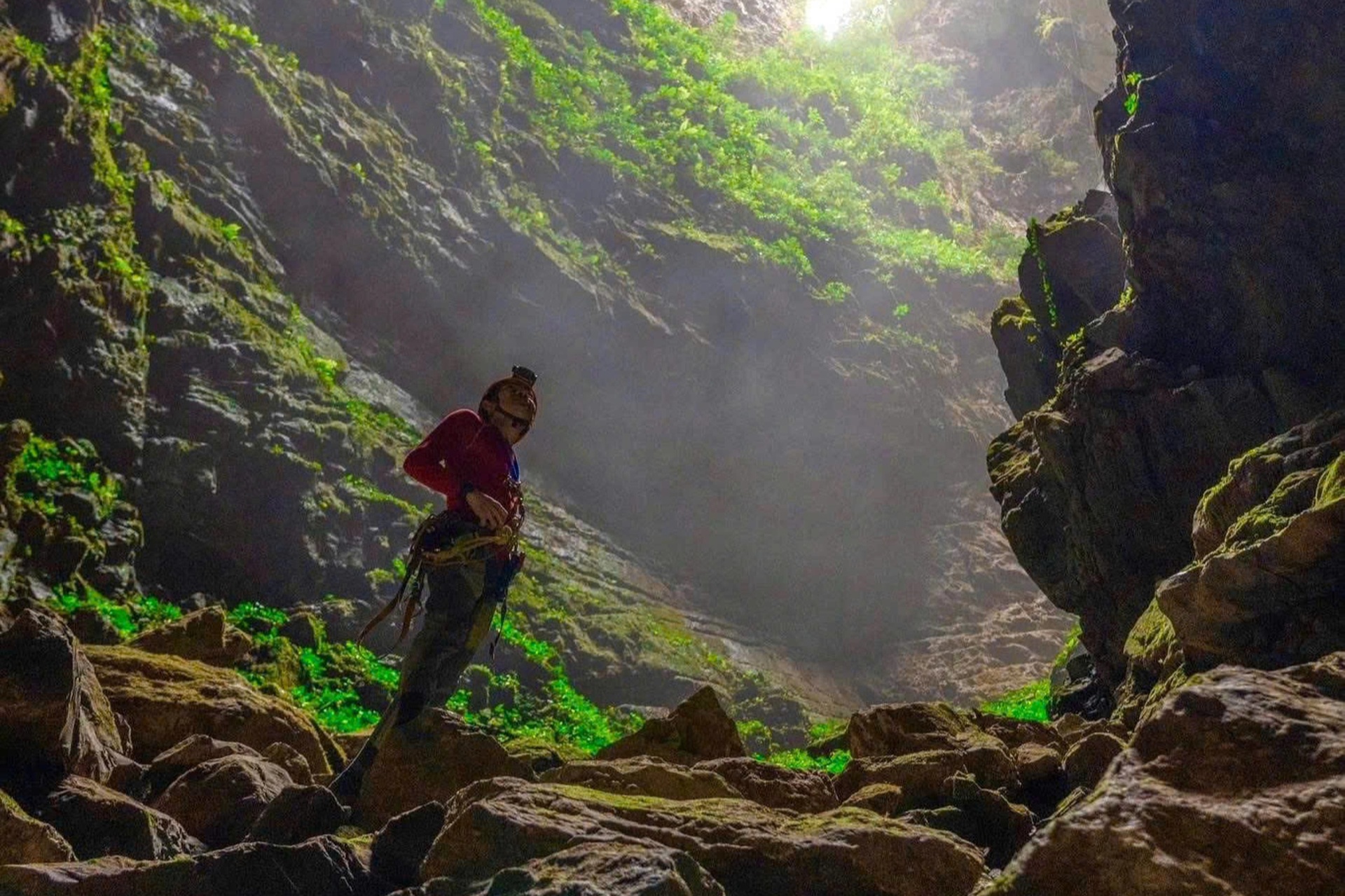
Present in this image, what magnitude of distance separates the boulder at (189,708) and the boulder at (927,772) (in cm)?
380

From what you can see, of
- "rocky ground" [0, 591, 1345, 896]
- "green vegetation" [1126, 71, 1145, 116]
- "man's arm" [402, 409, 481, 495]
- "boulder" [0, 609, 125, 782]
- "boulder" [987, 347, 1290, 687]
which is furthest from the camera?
"green vegetation" [1126, 71, 1145, 116]

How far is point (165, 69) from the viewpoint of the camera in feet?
55.9

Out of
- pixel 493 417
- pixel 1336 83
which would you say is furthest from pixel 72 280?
pixel 1336 83

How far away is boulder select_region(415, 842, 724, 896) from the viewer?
9.05 ft

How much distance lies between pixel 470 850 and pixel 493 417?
322cm

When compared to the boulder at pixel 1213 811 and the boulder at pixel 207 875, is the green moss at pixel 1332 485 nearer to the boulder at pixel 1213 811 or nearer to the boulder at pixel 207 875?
the boulder at pixel 1213 811

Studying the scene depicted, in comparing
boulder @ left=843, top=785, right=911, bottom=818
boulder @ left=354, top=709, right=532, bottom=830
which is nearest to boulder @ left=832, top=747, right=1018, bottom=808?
boulder @ left=843, top=785, right=911, bottom=818

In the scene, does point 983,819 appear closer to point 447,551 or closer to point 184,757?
→ point 447,551

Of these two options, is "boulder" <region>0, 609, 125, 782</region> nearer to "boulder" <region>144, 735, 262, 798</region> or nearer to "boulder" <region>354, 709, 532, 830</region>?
"boulder" <region>144, 735, 262, 798</region>

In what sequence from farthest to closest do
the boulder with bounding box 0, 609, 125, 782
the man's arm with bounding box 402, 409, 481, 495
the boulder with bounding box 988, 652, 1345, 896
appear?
the man's arm with bounding box 402, 409, 481, 495
the boulder with bounding box 0, 609, 125, 782
the boulder with bounding box 988, 652, 1345, 896

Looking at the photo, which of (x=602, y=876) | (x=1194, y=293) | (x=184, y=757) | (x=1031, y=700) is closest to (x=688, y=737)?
(x=184, y=757)

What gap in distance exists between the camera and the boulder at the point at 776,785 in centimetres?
563

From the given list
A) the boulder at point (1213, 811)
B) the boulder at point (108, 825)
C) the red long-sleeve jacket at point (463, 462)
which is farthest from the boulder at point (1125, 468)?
the boulder at point (108, 825)

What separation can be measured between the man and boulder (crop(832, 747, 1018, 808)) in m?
2.52
